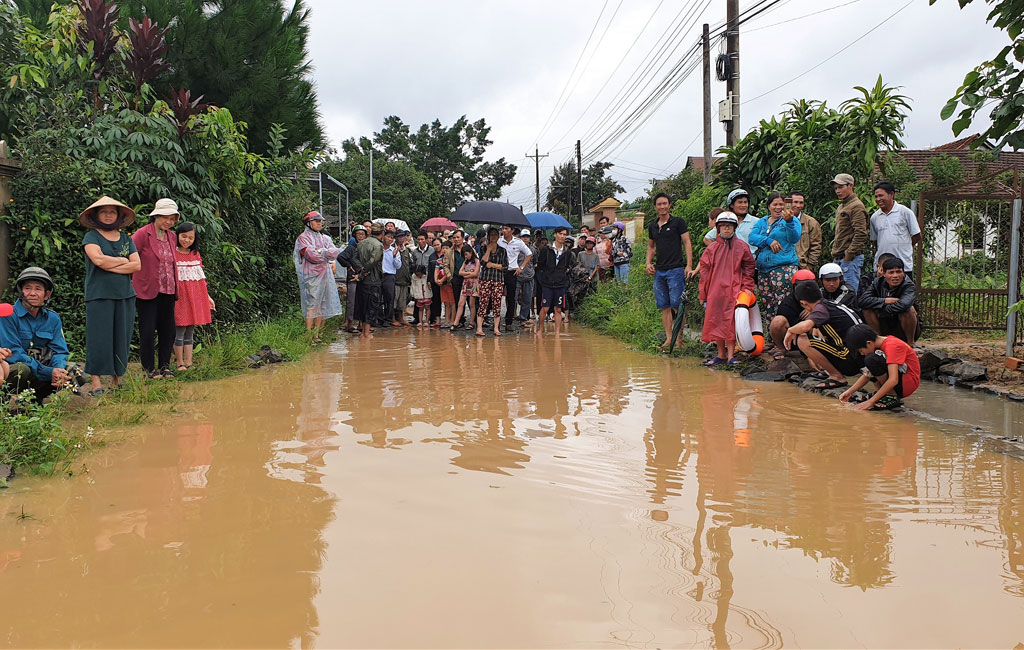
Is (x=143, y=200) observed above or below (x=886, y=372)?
above

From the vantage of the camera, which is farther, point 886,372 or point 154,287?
point 154,287

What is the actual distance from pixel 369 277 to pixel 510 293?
92.1 inches

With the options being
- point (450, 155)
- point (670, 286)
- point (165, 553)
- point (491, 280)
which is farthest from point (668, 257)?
point (450, 155)

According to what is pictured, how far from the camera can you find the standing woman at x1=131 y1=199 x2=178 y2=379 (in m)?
7.20

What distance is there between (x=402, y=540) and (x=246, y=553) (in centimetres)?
62

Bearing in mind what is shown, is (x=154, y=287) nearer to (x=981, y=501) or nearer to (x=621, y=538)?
(x=621, y=538)

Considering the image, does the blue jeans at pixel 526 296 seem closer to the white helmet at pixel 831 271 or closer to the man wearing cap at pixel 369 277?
the man wearing cap at pixel 369 277

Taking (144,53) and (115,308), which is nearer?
(115,308)

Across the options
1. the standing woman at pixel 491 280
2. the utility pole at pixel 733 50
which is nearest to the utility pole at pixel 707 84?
the utility pole at pixel 733 50

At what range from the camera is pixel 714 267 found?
8.56 metres

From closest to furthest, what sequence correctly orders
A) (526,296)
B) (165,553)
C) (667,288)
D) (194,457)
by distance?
1. (165,553)
2. (194,457)
3. (667,288)
4. (526,296)

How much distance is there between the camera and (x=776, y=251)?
27.3 ft

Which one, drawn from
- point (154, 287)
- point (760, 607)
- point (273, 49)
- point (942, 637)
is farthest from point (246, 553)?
point (273, 49)

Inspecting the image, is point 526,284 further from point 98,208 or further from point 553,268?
point 98,208
